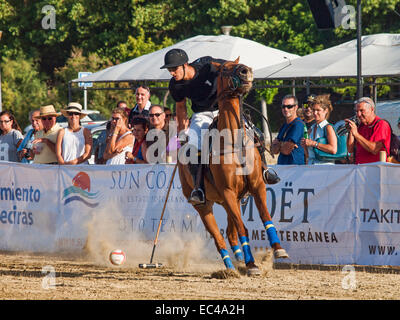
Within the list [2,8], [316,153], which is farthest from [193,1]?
[316,153]

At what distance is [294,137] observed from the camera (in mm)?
11164

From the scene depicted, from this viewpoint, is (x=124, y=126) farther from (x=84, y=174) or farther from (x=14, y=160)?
(x=14, y=160)

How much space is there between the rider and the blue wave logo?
2.91m

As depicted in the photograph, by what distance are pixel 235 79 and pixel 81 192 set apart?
171 inches

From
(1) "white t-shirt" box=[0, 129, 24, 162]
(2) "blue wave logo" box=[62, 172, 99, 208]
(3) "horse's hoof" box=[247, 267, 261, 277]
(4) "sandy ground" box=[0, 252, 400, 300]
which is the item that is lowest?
(4) "sandy ground" box=[0, 252, 400, 300]

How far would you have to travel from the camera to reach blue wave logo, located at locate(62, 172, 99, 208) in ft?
40.4

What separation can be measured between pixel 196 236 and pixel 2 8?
118 feet

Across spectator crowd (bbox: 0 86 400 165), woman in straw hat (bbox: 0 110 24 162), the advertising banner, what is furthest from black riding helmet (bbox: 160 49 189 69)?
woman in straw hat (bbox: 0 110 24 162)

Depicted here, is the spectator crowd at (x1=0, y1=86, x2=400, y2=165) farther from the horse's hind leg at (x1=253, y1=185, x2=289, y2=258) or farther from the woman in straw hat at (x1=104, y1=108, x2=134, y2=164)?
the horse's hind leg at (x1=253, y1=185, x2=289, y2=258)

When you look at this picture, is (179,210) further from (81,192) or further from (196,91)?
(196,91)

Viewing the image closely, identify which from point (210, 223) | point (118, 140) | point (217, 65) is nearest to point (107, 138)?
point (118, 140)

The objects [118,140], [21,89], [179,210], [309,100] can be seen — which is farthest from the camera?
[21,89]

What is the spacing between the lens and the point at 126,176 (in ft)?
39.5

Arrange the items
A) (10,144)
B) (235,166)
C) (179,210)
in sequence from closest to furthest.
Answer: (235,166) → (179,210) → (10,144)
